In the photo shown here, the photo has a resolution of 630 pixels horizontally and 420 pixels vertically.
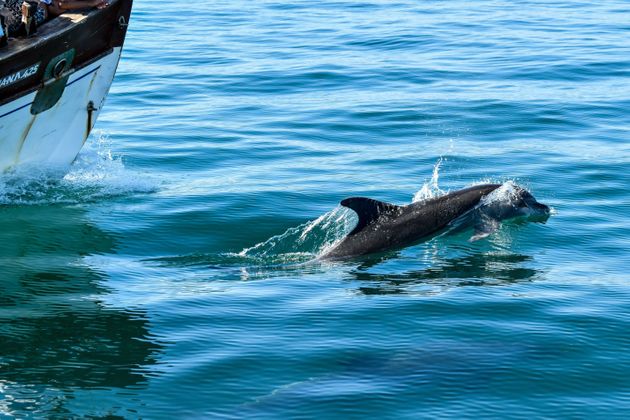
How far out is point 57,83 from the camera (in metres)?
17.6

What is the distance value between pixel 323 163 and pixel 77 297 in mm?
6815

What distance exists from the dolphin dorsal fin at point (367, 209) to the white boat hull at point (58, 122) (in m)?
5.43

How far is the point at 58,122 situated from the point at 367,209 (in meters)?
5.93

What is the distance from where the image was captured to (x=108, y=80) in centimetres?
1884

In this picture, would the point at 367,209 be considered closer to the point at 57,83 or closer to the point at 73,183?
the point at 57,83

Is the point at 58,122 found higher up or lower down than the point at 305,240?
higher up

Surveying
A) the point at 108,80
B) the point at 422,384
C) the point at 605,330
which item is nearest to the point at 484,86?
the point at 108,80

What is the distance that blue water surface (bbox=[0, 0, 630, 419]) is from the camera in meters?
11.4

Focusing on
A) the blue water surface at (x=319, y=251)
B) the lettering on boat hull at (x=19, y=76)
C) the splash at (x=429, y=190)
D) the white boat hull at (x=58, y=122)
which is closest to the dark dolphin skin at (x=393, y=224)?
the blue water surface at (x=319, y=251)

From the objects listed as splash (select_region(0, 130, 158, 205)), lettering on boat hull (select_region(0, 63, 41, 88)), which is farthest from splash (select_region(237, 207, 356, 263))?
lettering on boat hull (select_region(0, 63, 41, 88))

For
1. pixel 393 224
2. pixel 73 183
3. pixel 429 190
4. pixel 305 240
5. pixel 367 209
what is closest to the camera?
pixel 367 209

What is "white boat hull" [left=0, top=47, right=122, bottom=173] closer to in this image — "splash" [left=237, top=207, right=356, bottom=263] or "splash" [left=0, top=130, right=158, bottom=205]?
"splash" [left=0, top=130, right=158, bottom=205]

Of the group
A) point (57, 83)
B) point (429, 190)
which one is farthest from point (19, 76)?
point (429, 190)

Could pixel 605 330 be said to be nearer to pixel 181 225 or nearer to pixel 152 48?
pixel 181 225
